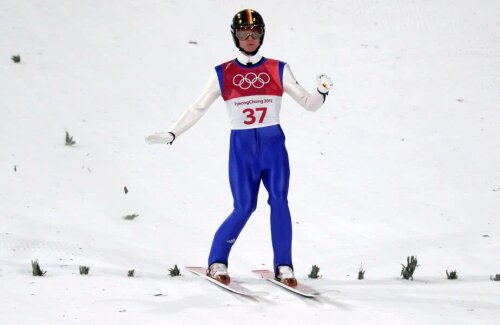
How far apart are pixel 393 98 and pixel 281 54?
200 cm

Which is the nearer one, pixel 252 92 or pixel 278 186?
pixel 252 92

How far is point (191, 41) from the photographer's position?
13.0m

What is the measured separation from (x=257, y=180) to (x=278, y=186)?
159mm

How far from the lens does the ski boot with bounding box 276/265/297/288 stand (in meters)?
6.02

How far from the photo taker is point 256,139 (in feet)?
19.8

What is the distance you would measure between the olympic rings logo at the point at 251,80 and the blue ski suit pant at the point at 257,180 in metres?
0.31

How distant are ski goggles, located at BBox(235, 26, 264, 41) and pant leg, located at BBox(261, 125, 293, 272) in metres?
0.67

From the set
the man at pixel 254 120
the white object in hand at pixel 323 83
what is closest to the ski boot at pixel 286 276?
the man at pixel 254 120

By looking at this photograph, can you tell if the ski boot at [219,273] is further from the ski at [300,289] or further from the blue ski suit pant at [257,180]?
the ski at [300,289]

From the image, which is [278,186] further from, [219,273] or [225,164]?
[225,164]

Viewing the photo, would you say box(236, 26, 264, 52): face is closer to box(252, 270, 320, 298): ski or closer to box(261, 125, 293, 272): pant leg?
box(261, 125, 293, 272): pant leg

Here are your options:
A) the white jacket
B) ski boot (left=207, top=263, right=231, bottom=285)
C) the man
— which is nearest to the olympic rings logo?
the man

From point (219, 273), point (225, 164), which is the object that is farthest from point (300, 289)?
point (225, 164)

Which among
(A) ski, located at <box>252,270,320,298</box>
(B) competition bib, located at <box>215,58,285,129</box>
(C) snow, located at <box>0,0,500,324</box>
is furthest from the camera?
(C) snow, located at <box>0,0,500,324</box>
